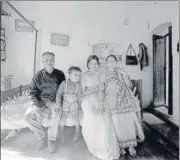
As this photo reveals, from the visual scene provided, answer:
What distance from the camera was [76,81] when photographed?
1.05 m

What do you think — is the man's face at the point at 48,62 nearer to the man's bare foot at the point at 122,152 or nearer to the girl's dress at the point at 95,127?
the girl's dress at the point at 95,127

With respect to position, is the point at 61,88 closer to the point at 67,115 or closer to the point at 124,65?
the point at 67,115

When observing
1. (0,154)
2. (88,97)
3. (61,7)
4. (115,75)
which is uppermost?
(61,7)

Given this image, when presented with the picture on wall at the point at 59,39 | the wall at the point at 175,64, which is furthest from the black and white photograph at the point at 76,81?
the wall at the point at 175,64

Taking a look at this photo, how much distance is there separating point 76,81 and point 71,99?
0.10m

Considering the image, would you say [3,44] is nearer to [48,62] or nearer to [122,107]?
[48,62]

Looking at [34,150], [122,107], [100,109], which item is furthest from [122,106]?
[34,150]

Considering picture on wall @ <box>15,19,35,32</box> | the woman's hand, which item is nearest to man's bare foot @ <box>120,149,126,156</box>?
the woman's hand

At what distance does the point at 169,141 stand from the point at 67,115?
0.59 meters

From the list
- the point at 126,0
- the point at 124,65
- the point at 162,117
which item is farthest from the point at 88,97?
the point at 126,0

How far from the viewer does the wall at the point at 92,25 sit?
3.50ft

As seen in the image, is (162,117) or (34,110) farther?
(162,117)

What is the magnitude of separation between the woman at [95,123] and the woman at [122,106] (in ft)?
0.13

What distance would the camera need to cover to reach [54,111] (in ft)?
3.45
